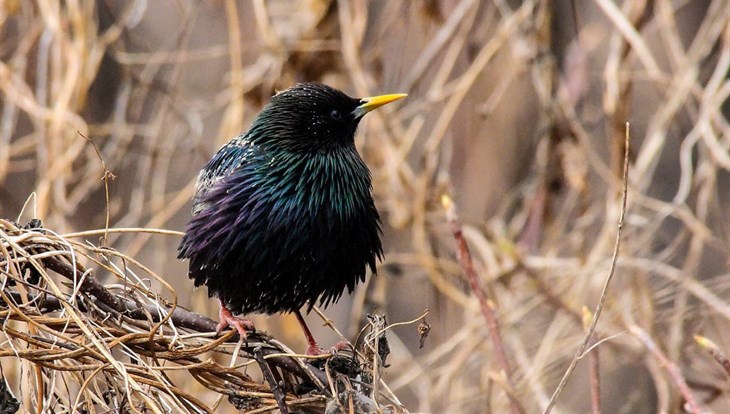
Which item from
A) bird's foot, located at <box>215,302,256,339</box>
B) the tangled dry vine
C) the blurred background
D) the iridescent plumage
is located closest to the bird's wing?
the iridescent plumage

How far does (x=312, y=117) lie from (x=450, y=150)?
2.34 metres

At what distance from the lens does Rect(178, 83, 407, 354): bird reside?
123 inches

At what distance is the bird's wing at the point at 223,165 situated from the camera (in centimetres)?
334

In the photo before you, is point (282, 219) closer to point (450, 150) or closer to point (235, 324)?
point (235, 324)

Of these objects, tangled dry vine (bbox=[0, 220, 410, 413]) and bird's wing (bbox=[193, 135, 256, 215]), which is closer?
tangled dry vine (bbox=[0, 220, 410, 413])

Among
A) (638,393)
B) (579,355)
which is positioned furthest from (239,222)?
(638,393)

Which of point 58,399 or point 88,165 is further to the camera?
point 88,165

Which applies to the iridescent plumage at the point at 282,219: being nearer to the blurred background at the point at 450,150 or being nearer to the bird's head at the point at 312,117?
the bird's head at the point at 312,117

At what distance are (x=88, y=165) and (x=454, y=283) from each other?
2.19m

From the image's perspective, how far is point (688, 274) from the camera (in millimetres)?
4707

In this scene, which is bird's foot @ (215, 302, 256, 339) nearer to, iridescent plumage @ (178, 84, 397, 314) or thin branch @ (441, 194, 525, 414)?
iridescent plumage @ (178, 84, 397, 314)

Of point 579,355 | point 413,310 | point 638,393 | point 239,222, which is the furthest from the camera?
point 413,310

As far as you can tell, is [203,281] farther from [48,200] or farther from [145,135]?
[145,135]

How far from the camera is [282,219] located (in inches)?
124
